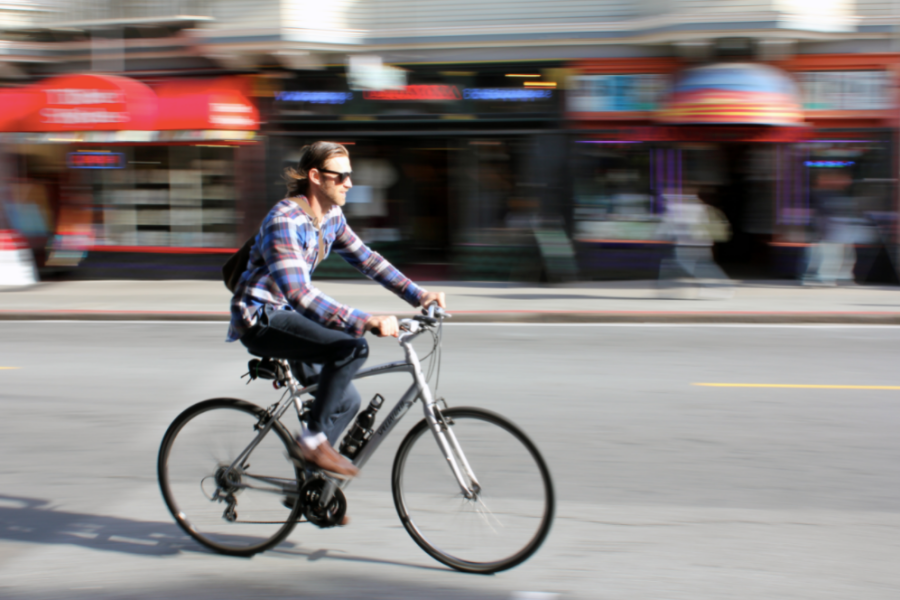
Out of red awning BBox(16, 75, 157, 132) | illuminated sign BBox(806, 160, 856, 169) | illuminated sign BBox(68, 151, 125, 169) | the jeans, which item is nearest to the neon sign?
red awning BBox(16, 75, 157, 132)

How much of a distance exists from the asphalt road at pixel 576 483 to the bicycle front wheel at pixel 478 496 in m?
0.11

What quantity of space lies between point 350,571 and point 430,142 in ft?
40.7

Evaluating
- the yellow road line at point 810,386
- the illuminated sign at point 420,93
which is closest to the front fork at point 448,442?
the yellow road line at point 810,386

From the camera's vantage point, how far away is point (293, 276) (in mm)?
3311

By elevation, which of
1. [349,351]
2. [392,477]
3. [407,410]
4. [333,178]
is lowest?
[392,477]

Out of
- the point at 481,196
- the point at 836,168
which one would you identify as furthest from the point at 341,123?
the point at 836,168

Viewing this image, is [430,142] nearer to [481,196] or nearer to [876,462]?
[481,196]

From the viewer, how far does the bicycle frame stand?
3414 mm

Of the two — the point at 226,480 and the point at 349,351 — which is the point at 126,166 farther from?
the point at 349,351

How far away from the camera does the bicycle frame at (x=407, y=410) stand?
3.41 m

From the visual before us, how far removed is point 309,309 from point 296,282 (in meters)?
0.11

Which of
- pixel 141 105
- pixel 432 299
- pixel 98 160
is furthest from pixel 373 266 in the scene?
pixel 98 160

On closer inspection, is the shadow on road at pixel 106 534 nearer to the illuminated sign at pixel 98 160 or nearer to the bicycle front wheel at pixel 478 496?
the bicycle front wheel at pixel 478 496

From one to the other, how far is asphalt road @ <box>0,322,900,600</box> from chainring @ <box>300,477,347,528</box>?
190 mm
